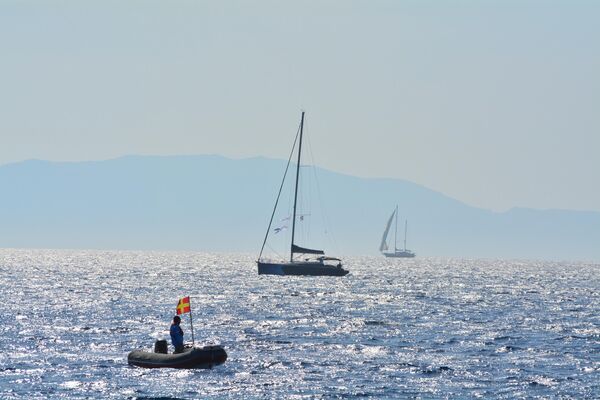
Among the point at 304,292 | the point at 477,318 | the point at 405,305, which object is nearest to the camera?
the point at 477,318

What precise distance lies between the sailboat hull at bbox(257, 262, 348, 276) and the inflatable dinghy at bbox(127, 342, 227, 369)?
91718 millimetres

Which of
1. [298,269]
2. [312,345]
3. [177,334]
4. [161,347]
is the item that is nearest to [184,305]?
[177,334]

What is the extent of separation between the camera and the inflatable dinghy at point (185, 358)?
54.4 m

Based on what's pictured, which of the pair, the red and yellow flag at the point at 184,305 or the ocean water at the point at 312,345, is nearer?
the ocean water at the point at 312,345

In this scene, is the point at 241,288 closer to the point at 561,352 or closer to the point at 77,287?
the point at 77,287

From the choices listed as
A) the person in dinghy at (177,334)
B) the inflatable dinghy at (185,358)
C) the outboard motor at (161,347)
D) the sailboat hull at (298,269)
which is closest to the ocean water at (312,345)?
the inflatable dinghy at (185,358)

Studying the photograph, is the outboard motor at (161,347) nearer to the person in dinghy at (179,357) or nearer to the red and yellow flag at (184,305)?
the person in dinghy at (179,357)

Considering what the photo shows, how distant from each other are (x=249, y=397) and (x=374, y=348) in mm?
17568

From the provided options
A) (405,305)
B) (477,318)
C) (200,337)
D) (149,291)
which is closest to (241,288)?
(149,291)

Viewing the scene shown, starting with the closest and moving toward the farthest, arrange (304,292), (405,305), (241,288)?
(405,305) < (304,292) < (241,288)

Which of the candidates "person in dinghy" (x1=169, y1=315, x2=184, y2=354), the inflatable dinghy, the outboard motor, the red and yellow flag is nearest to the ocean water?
the inflatable dinghy

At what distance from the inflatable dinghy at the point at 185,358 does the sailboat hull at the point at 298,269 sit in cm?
9172

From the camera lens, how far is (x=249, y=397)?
46.9 metres

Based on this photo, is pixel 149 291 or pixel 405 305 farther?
pixel 149 291
